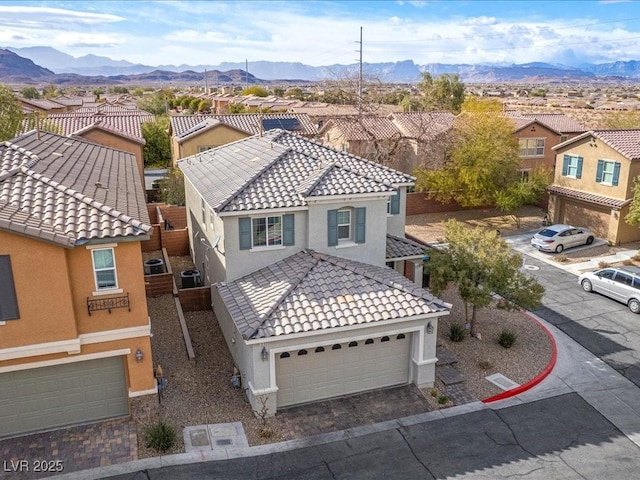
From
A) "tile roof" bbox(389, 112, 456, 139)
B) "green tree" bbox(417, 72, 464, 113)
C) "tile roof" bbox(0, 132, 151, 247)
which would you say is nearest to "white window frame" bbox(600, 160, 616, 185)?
"tile roof" bbox(389, 112, 456, 139)

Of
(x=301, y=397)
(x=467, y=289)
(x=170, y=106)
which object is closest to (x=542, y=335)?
(x=467, y=289)

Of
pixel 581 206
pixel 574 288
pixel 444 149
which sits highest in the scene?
pixel 444 149

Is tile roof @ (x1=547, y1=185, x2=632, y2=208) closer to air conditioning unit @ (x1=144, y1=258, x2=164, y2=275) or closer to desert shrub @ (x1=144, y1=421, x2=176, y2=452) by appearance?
air conditioning unit @ (x1=144, y1=258, x2=164, y2=275)

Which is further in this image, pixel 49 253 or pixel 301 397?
pixel 301 397

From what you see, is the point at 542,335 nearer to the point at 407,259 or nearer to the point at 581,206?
the point at 407,259

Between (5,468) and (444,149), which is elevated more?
(444,149)

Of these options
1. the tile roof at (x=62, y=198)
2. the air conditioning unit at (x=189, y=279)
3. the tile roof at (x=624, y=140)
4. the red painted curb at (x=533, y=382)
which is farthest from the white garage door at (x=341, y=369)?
the tile roof at (x=624, y=140)
